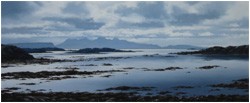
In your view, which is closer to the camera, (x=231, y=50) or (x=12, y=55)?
(x=12, y=55)

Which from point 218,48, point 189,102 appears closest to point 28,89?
point 189,102

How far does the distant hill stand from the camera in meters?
84.2

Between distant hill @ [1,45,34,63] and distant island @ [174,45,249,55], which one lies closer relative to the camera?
distant hill @ [1,45,34,63]

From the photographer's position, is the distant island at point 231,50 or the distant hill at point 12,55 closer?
the distant hill at point 12,55

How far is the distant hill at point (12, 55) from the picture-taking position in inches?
3314

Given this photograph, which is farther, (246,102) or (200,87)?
(200,87)

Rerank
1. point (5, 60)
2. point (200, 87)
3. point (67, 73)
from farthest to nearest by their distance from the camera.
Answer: point (5, 60), point (67, 73), point (200, 87)

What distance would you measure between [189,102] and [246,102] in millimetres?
3022

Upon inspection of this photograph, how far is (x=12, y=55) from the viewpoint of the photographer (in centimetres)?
8731

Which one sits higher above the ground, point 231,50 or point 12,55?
point 12,55

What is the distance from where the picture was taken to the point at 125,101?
24922 mm

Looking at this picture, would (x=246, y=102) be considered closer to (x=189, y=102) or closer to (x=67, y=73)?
(x=189, y=102)

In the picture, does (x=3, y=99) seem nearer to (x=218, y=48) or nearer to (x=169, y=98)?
(x=169, y=98)

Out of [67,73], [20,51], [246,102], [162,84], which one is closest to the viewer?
[246,102]
